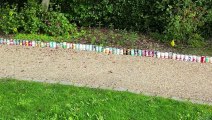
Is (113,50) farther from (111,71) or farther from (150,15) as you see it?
(150,15)

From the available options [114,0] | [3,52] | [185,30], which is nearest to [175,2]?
[185,30]

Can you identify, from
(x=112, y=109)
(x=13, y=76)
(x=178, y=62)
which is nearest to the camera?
(x=112, y=109)

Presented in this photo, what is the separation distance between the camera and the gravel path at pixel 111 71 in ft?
23.1

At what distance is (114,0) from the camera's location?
10.2 meters

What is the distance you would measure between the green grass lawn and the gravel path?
14.9 inches

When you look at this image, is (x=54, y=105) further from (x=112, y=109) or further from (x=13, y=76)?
(x=13, y=76)

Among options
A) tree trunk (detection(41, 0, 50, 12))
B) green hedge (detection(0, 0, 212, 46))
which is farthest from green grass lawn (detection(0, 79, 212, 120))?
tree trunk (detection(41, 0, 50, 12))

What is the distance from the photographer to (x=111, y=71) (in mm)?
7695

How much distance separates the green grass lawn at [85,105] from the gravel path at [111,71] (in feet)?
1.24

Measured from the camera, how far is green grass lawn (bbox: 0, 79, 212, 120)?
597 centimetres

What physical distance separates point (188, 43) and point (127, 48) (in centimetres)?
131

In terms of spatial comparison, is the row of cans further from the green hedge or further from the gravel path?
the green hedge

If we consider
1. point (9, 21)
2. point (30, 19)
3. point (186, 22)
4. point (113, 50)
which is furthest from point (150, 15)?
point (9, 21)

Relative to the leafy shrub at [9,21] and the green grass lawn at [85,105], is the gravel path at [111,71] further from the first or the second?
the leafy shrub at [9,21]
